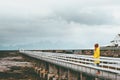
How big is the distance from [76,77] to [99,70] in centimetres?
814

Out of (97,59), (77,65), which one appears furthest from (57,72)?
(97,59)

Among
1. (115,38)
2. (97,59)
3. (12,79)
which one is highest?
(115,38)

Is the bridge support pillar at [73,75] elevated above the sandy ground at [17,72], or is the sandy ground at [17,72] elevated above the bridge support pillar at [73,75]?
the bridge support pillar at [73,75]

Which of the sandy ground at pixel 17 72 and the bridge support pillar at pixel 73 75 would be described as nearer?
the bridge support pillar at pixel 73 75

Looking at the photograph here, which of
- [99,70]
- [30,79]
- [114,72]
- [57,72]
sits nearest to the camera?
[114,72]

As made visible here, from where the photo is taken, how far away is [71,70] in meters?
30.2

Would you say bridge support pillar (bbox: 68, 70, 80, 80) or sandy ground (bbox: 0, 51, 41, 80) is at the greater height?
bridge support pillar (bbox: 68, 70, 80, 80)

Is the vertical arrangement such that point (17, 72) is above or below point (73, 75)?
below

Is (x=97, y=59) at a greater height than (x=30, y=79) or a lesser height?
greater

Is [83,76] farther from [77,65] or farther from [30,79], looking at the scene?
[30,79]

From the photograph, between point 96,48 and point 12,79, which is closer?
point 96,48

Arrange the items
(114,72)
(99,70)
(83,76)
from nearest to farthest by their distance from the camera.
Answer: (114,72), (99,70), (83,76)

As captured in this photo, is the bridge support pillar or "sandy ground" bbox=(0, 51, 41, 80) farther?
"sandy ground" bbox=(0, 51, 41, 80)

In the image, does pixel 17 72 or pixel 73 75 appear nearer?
pixel 73 75
